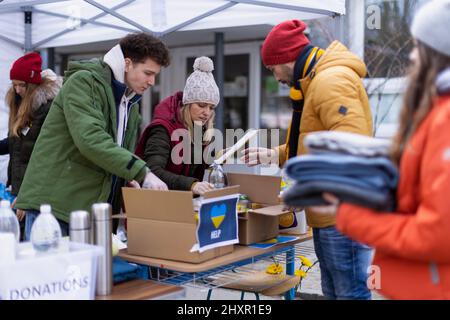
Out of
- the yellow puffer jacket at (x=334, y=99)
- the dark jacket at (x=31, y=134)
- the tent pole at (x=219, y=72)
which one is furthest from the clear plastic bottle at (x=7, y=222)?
the tent pole at (x=219, y=72)

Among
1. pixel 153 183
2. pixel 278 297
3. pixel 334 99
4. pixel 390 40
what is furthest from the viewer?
pixel 390 40

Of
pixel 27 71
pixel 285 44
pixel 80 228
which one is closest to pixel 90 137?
pixel 80 228

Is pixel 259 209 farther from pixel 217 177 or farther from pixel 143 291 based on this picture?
pixel 143 291

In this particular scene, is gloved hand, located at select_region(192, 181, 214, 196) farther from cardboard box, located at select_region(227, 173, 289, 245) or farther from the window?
the window

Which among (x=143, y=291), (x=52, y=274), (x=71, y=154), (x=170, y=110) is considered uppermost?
(x=170, y=110)

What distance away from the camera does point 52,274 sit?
5.23 ft

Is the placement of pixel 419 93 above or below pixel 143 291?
above

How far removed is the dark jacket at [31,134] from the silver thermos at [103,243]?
165 cm

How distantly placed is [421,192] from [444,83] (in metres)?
0.26

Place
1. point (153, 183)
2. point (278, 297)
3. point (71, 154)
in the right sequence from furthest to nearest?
point (278, 297) → point (71, 154) → point (153, 183)

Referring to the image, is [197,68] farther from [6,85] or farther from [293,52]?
[6,85]

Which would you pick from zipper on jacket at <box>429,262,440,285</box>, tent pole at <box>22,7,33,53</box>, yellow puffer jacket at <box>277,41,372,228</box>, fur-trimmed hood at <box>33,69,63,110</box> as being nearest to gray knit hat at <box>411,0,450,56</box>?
zipper on jacket at <box>429,262,440,285</box>

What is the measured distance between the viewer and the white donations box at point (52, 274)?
1.52m
